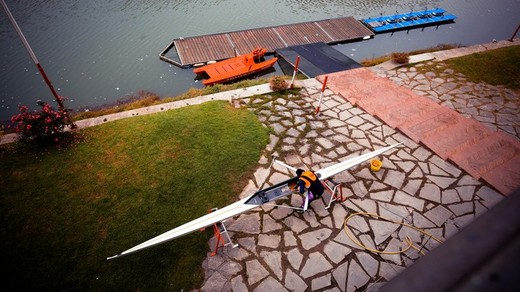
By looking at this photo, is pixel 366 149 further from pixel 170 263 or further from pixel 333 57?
pixel 333 57

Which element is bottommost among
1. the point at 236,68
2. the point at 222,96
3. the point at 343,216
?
the point at 343,216

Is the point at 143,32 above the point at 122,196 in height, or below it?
above

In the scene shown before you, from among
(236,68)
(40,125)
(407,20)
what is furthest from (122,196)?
(407,20)

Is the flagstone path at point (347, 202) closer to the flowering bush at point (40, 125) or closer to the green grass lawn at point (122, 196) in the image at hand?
the green grass lawn at point (122, 196)

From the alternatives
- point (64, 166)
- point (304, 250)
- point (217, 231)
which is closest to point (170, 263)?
point (217, 231)

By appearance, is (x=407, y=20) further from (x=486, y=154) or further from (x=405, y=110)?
(x=486, y=154)

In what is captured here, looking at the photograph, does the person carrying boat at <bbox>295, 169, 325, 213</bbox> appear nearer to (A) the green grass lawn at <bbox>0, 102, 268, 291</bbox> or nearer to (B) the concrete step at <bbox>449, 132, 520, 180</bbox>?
(A) the green grass lawn at <bbox>0, 102, 268, 291</bbox>
